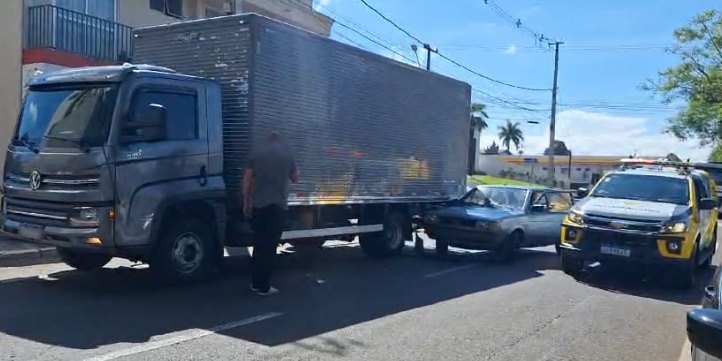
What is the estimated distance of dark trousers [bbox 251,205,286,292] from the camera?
8094mm

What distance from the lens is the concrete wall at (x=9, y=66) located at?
14.9 metres

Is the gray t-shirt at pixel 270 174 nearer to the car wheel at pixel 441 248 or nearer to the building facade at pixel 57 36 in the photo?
the car wheel at pixel 441 248

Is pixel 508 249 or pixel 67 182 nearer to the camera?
pixel 67 182

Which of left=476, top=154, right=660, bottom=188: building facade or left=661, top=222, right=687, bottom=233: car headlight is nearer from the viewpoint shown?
left=661, top=222, right=687, bottom=233: car headlight

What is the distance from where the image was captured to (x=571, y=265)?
36.9 feet

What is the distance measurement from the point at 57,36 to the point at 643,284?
41.9ft

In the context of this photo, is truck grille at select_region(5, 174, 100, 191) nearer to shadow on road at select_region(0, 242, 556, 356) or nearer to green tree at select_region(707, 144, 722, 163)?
shadow on road at select_region(0, 242, 556, 356)

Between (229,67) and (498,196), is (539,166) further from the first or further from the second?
(229,67)

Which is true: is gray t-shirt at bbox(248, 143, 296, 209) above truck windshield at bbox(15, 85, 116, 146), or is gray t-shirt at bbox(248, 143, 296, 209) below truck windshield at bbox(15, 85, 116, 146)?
below

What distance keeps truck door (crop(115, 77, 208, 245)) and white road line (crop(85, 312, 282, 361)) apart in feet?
6.15

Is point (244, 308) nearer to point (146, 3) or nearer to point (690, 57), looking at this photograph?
point (146, 3)

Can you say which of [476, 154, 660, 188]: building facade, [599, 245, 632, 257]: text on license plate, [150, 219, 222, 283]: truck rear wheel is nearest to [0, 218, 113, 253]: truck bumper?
[150, 219, 222, 283]: truck rear wheel

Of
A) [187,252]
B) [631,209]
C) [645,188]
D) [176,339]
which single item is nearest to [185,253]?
[187,252]

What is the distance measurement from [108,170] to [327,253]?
6041mm
